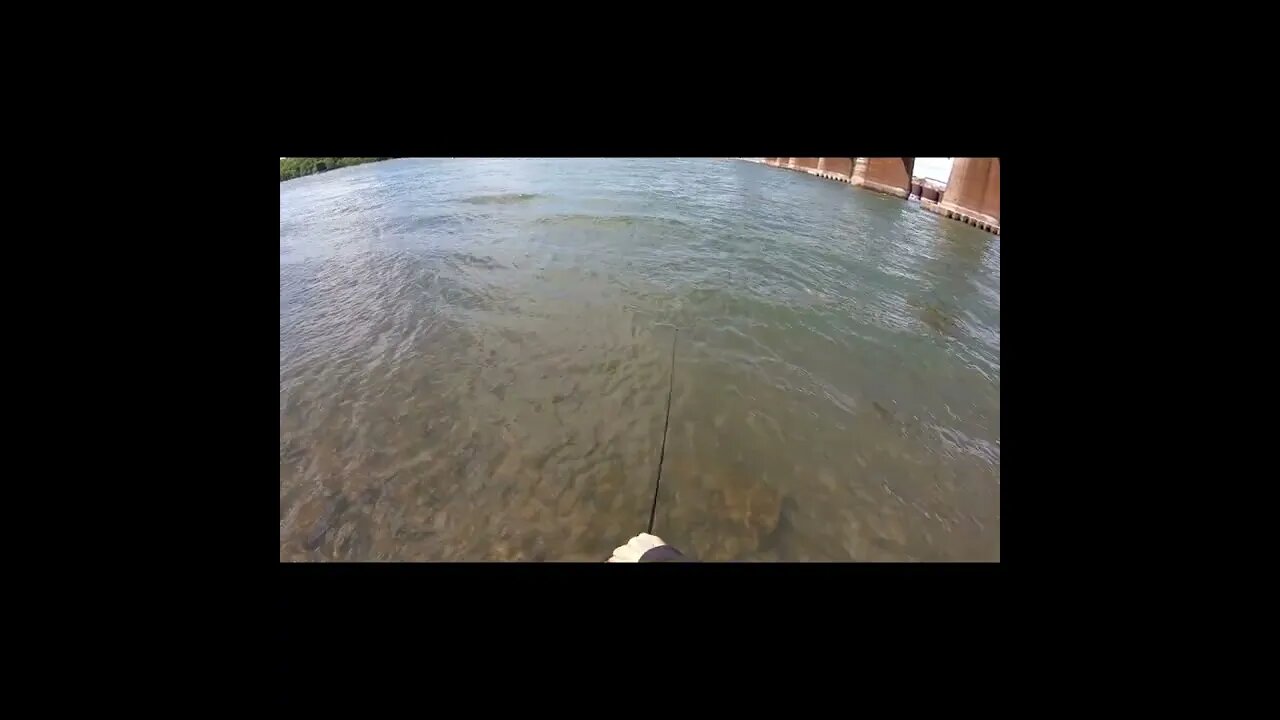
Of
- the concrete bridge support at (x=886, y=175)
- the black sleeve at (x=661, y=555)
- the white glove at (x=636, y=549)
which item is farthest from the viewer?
the concrete bridge support at (x=886, y=175)

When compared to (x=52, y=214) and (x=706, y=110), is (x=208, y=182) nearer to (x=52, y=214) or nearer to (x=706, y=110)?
(x=52, y=214)

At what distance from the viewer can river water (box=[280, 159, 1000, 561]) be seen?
17.7 feet

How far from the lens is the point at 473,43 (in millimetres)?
1683

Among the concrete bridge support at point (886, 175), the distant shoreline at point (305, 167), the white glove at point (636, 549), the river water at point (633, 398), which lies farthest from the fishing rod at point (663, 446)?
the distant shoreline at point (305, 167)

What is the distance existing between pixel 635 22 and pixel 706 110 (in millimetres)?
401

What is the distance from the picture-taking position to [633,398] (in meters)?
7.57

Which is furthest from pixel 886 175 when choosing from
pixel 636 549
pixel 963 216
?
pixel 636 549

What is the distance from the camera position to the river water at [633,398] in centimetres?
541

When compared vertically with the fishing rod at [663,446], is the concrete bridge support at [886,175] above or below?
above

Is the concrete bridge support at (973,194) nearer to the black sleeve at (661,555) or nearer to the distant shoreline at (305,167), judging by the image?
the black sleeve at (661,555)

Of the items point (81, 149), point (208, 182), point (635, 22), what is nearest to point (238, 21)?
point (208, 182)

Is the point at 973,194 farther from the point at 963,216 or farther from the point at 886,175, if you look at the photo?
the point at 886,175

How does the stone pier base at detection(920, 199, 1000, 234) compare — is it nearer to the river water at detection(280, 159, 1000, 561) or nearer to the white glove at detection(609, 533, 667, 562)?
the river water at detection(280, 159, 1000, 561)

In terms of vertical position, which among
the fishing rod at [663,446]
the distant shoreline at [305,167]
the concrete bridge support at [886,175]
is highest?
the concrete bridge support at [886,175]
